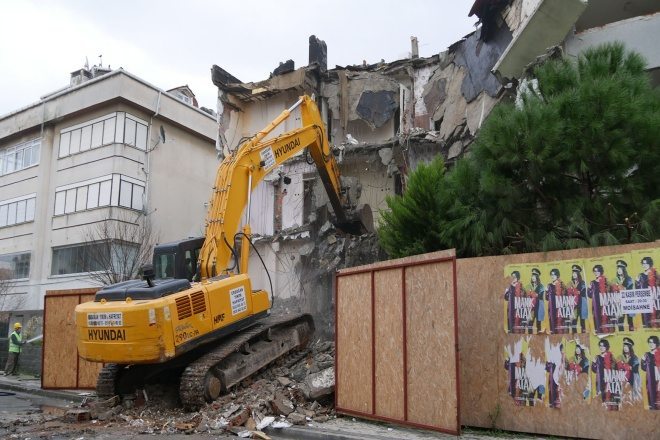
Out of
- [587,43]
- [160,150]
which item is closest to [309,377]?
[587,43]

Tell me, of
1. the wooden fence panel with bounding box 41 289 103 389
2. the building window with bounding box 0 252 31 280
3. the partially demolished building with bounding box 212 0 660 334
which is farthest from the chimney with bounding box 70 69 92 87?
the wooden fence panel with bounding box 41 289 103 389

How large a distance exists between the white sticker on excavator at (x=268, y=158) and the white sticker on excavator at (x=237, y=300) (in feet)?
9.33

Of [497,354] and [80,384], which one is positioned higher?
[497,354]

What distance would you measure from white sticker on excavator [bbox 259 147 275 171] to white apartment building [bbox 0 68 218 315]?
15.7 metres

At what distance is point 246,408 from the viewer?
8.92m

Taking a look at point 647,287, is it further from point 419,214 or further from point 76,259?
point 76,259

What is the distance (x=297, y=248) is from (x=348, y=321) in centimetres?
974

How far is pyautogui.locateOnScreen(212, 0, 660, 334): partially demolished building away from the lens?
51.5ft

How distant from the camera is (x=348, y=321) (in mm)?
9109

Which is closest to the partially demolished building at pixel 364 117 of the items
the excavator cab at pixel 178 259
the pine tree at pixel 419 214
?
the pine tree at pixel 419 214

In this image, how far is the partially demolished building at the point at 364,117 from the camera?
51.5 feet

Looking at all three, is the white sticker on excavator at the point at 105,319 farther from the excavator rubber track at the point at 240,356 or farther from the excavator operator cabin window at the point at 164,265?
the excavator operator cabin window at the point at 164,265

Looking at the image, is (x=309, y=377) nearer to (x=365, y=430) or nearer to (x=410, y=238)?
(x=365, y=430)

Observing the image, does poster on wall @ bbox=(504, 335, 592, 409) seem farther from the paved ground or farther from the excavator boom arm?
the excavator boom arm
